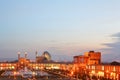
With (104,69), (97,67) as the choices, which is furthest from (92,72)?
(104,69)

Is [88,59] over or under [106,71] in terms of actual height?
over

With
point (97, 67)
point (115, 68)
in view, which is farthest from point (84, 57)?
point (115, 68)

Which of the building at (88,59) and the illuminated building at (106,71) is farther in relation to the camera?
the building at (88,59)

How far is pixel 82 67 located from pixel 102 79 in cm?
5291

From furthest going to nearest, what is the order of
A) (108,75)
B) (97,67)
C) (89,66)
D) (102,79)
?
(89,66), (97,67), (108,75), (102,79)

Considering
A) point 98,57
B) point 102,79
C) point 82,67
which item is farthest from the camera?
point 98,57

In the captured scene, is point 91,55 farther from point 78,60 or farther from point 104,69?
point 104,69

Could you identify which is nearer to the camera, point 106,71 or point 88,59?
point 106,71

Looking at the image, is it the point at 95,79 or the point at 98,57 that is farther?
the point at 98,57

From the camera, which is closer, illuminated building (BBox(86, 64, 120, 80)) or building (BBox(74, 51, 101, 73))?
illuminated building (BBox(86, 64, 120, 80))

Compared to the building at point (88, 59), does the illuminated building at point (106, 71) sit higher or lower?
lower

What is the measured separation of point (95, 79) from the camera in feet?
303

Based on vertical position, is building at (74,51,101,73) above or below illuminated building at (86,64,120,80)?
above

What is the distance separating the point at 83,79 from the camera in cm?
9194
